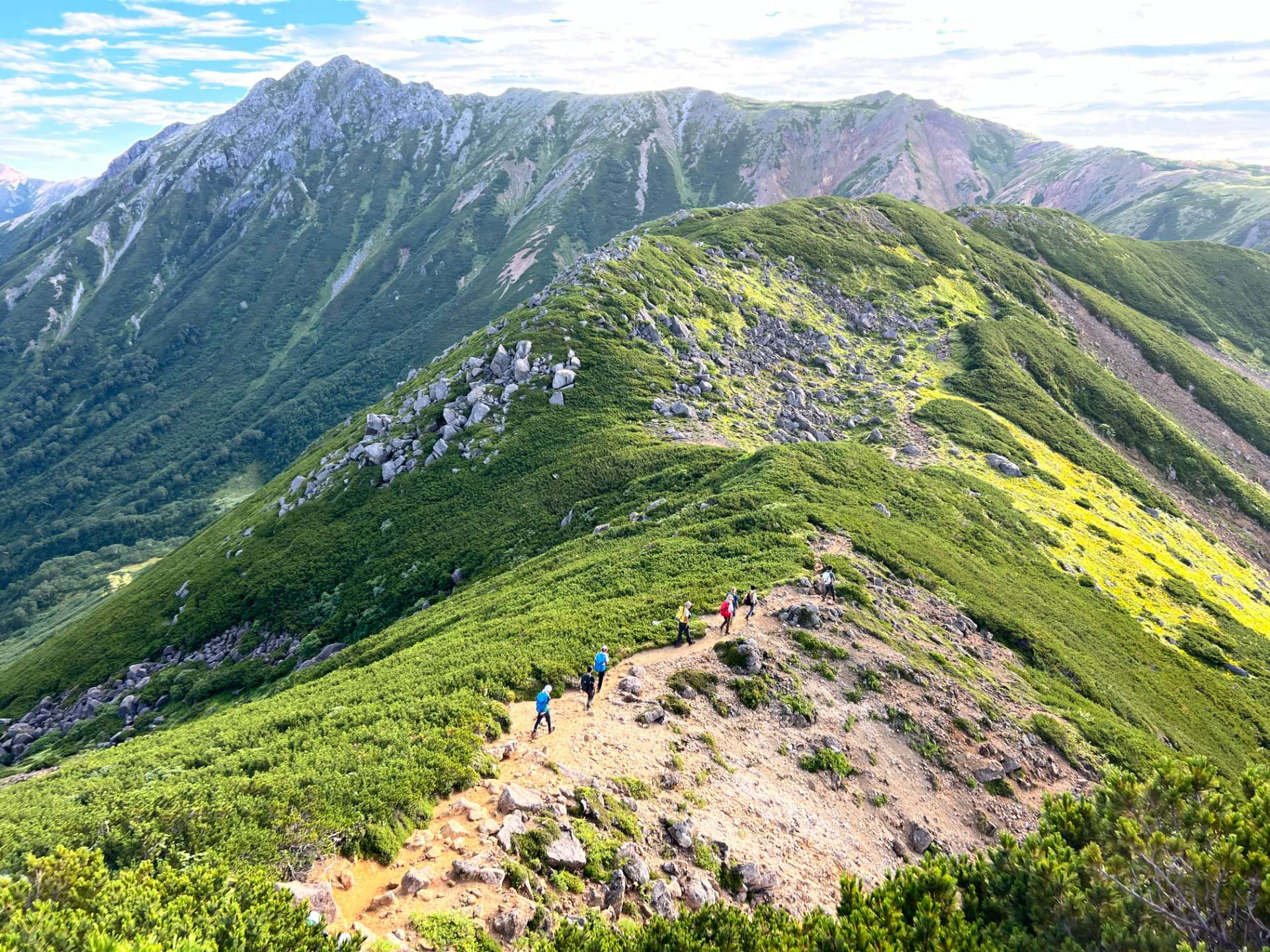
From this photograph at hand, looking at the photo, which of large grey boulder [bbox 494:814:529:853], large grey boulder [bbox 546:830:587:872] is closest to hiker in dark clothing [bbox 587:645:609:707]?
large grey boulder [bbox 494:814:529:853]

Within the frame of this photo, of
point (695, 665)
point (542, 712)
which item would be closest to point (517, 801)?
point (542, 712)

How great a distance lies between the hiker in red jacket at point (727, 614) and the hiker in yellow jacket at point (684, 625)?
1.54m

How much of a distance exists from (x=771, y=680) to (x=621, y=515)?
23.7 metres

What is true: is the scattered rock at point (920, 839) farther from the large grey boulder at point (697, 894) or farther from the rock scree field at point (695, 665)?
the large grey boulder at point (697, 894)

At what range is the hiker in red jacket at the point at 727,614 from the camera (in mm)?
27422

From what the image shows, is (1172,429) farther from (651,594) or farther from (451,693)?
(451,693)

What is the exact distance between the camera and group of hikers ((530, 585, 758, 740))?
21391 millimetres

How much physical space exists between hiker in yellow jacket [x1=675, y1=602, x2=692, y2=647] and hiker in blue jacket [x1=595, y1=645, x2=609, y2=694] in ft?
13.5

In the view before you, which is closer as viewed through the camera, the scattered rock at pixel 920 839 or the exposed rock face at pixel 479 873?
the exposed rock face at pixel 479 873

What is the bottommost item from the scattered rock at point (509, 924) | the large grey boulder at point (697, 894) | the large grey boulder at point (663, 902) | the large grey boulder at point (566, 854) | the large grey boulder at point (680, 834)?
the large grey boulder at point (680, 834)

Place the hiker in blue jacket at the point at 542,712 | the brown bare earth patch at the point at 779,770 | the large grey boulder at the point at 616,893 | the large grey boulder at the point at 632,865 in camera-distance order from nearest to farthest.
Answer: the large grey boulder at the point at 616,893, the brown bare earth patch at the point at 779,770, the large grey boulder at the point at 632,865, the hiker in blue jacket at the point at 542,712

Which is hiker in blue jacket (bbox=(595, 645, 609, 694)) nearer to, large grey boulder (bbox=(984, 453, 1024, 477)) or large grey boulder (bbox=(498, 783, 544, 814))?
large grey boulder (bbox=(498, 783, 544, 814))

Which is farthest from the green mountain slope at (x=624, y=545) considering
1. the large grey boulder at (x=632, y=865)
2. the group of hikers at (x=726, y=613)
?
the large grey boulder at (x=632, y=865)

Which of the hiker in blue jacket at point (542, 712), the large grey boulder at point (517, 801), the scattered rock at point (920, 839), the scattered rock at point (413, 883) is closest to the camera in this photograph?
the scattered rock at point (413, 883)
